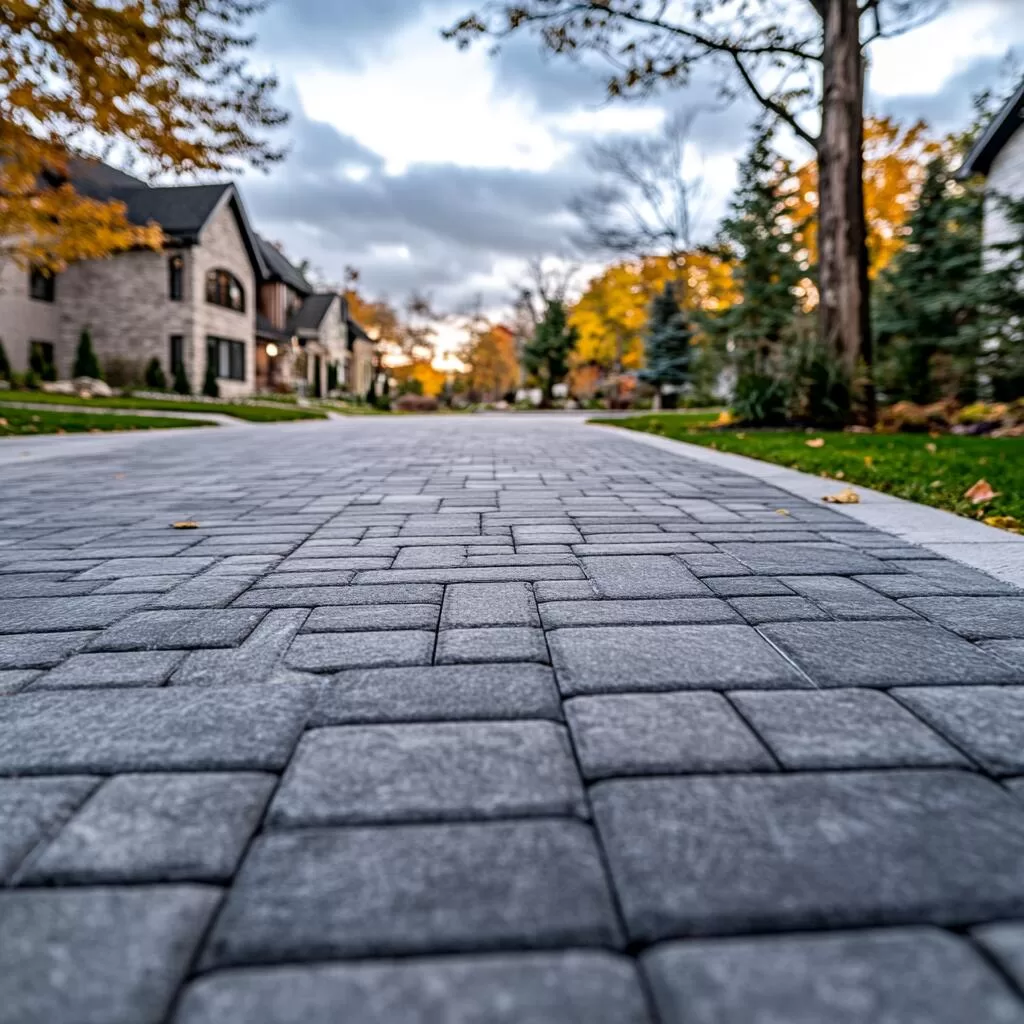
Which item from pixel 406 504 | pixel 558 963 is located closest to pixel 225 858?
pixel 558 963

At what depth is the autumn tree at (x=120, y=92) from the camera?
798cm

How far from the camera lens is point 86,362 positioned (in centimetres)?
2080

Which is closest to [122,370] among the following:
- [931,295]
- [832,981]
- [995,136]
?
[931,295]

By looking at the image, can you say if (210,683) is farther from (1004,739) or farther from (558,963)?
(1004,739)

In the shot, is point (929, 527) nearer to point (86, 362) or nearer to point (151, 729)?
point (151, 729)

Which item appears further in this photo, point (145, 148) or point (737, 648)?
point (145, 148)

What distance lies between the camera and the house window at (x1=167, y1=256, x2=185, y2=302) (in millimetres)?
22859

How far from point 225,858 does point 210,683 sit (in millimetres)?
697

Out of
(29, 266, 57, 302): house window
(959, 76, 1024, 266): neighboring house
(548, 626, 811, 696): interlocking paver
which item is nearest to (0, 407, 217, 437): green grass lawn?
(548, 626, 811, 696): interlocking paver

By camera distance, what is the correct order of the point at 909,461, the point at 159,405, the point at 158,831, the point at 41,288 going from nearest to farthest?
the point at 158,831, the point at 909,461, the point at 159,405, the point at 41,288

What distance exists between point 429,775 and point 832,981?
0.66 meters

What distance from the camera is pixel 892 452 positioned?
6449mm

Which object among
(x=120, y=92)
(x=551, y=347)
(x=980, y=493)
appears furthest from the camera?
(x=551, y=347)

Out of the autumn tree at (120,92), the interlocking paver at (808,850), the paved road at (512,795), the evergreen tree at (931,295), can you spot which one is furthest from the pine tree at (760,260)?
the interlocking paver at (808,850)
